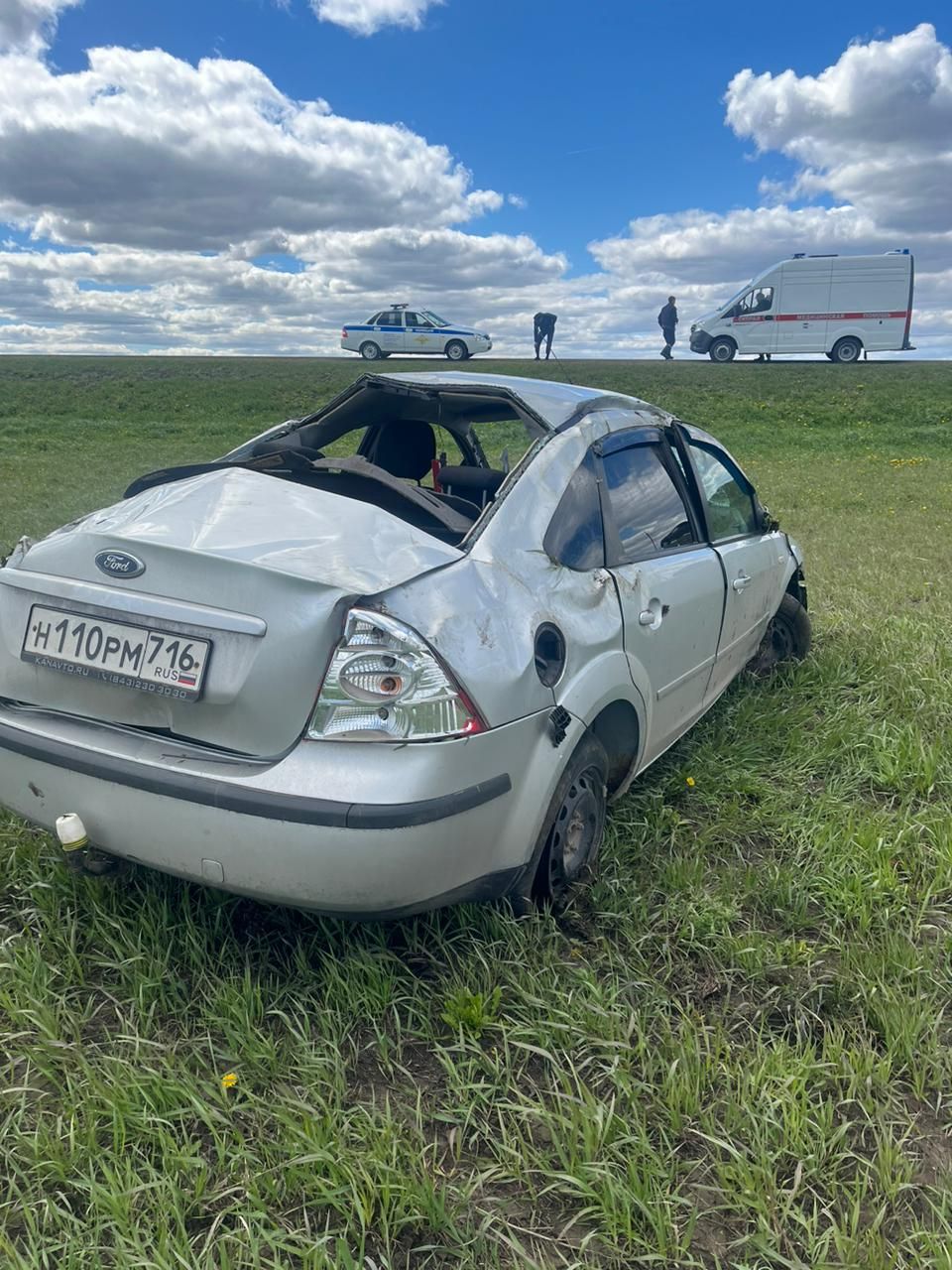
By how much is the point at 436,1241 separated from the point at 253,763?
3.30 feet

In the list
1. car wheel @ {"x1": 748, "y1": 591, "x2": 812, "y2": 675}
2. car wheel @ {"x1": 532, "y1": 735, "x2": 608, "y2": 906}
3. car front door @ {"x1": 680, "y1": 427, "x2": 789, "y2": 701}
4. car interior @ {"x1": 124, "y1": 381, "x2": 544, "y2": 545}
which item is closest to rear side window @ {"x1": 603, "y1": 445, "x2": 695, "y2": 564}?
car front door @ {"x1": 680, "y1": 427, "x2": 789, "y2": 701}

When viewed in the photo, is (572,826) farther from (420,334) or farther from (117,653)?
(420,334)

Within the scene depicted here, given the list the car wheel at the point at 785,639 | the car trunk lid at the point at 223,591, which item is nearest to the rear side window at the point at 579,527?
the car trunk lid at the point at 223,591

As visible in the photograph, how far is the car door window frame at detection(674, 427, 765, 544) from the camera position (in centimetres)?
371

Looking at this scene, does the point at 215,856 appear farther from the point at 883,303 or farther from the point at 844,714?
the point at 883,303

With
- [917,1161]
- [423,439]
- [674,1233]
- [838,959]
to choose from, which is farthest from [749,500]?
[674,1233]

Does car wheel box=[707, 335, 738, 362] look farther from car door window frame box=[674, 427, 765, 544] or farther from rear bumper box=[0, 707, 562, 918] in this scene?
rear bumper box=[0, 707, 562, 918]

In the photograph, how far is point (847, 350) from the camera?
27531 millimetres

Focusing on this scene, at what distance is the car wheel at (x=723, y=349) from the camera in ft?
92.0

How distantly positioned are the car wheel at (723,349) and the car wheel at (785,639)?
25419 mm

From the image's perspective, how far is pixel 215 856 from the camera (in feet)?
6.68

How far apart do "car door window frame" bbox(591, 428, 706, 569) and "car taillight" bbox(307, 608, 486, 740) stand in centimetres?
99

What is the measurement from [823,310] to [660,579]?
26837 millimetres

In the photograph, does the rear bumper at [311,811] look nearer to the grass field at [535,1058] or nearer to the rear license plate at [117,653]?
the rear license plate at [117,653]
